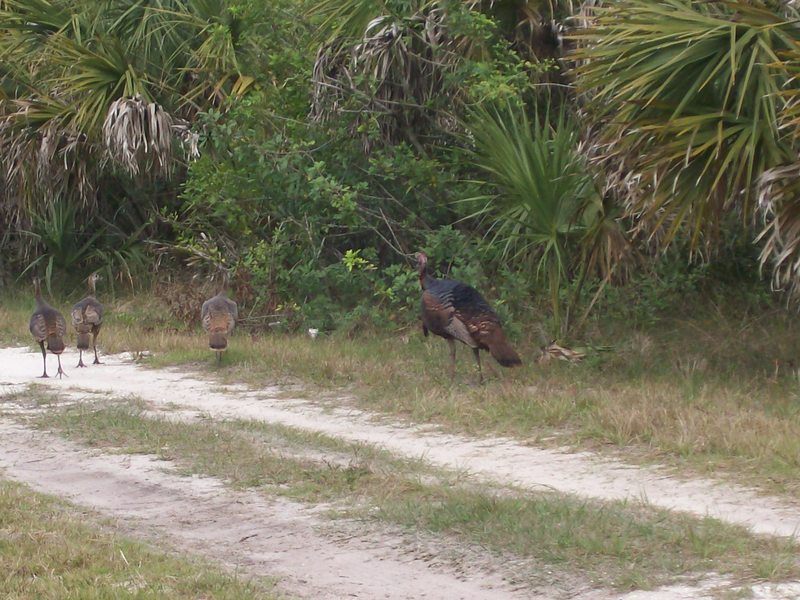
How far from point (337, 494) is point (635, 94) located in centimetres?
437

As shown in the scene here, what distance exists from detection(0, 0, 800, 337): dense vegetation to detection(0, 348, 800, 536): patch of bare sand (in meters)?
2.26

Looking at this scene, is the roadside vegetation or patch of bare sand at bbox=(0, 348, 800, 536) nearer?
patch of bare sand at bbox=(0, 348, 800, 536)

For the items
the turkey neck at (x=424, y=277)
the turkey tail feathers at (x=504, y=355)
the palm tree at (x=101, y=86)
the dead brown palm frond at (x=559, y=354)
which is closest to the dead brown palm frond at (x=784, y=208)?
the turkey tail feathers at (x=504, y=355)

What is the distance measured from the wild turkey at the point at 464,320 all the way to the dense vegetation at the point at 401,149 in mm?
968

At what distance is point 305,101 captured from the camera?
599 inches

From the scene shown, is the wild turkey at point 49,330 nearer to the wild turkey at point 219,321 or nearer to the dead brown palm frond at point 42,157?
the wild turkey at point 219,321

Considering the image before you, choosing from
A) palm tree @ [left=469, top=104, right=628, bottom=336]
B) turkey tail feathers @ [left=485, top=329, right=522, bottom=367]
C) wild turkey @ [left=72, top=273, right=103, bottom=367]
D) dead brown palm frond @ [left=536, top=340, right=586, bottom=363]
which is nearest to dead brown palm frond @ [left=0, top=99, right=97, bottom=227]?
wild turkey @ [left=72, top=273, right=103, bottom=367]

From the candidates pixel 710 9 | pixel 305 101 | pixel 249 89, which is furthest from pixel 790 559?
pixel 249 89

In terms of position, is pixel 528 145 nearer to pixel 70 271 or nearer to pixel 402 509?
pixel 402 509

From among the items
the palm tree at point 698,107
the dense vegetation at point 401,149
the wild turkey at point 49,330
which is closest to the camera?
the palm tree at point 698,107

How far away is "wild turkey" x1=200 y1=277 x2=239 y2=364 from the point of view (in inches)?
500

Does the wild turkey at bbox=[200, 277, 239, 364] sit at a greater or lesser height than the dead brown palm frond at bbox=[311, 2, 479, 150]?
lesser

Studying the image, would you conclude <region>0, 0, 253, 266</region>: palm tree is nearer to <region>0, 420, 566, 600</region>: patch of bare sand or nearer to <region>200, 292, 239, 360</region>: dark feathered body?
<region>200, 292, 239, 360</region>: dark feathered body

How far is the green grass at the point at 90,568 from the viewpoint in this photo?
5.70 meters
